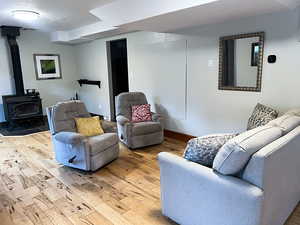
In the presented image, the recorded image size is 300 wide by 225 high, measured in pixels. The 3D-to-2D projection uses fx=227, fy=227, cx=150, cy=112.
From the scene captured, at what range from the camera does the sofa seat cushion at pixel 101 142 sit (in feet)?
9.78

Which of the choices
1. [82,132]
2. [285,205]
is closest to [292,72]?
[285,205]

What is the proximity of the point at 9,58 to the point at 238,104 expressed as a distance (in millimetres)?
5541

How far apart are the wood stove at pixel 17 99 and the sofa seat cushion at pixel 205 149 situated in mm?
5027

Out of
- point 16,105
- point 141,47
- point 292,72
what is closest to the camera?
point 292,72

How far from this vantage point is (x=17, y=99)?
18.0ft

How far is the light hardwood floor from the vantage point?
2.16 meters

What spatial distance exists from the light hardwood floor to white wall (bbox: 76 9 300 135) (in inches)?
33.5

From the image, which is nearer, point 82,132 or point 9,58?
point 82,132

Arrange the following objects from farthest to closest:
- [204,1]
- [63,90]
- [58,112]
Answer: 1. [63,90]
2. [58,112]
3. [204,1]

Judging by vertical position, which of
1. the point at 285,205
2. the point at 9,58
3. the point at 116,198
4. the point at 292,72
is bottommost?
the point at 116,198

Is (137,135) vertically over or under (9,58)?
under

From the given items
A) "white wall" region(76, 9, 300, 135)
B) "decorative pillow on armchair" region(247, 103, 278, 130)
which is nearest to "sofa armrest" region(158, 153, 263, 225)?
"decorative pillow on armchair" region(247, 103, 278, 130)

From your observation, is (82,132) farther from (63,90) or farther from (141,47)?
(63,90)

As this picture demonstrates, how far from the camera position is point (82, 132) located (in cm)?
340
